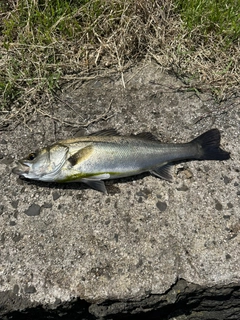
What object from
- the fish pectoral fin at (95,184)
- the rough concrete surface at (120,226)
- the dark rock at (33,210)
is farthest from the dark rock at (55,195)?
the fish pectoral fin at (95,184)

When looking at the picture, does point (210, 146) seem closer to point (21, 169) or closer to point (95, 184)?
point (95, 184)

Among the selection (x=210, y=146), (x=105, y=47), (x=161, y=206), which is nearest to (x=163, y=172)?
(x=161, y=206)

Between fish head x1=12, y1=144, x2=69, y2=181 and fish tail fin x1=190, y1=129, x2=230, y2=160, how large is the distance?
1.29 metres

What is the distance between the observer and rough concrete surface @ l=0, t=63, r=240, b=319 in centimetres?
275

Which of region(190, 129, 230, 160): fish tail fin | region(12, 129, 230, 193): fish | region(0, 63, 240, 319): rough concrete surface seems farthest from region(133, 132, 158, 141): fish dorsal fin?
region(190, 129, 230, 160): fish tail fin

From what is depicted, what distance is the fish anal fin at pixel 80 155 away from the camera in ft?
9.59

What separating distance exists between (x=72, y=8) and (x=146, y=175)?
2.38m

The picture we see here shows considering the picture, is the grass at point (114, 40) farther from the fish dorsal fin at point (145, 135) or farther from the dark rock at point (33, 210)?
the dark rock at point (33, 210)

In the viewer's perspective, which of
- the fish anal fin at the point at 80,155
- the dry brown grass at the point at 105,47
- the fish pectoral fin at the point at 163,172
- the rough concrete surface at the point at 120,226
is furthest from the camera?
the dry brown grass at the point at 105,47

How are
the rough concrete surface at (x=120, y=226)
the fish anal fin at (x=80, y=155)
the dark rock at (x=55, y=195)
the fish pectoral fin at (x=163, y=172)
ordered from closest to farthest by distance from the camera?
1. the rough concrete surface at (x=120, y=226)
2. the fish anal fin at (x=80, y=155)
3. the dark rock at (x=55, y=195)
4. the fish pectoral fin at (x=163, y=172)

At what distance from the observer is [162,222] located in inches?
120

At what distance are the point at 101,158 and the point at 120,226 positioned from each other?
0.63 metres

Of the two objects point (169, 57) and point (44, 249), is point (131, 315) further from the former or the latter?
point (169, 57)

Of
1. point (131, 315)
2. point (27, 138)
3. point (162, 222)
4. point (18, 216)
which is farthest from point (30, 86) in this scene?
point (131, 315)
